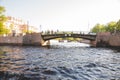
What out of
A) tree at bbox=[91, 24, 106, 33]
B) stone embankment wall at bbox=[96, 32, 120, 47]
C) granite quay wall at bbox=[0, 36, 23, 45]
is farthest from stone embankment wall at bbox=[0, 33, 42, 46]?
tree at bbox=[91, 24, 106, 33]

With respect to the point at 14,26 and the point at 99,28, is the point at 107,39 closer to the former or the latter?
the point at 99,28

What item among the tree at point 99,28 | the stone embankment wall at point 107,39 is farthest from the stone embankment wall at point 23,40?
the tree at point 99,28

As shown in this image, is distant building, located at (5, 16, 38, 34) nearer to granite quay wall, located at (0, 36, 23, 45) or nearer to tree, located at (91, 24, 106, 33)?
granite quay wall, located at (0, 36, 23, 45)

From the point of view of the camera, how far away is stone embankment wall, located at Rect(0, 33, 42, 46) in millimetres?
62906

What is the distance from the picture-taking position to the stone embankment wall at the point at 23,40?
6291 cm

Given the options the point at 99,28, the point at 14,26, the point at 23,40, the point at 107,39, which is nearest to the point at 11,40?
the point at 23,40

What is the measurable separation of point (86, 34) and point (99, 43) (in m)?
5.66

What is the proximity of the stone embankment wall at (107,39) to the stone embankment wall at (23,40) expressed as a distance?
847 inches

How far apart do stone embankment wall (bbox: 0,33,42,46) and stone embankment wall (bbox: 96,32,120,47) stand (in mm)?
21513

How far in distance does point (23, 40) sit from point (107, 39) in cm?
3048

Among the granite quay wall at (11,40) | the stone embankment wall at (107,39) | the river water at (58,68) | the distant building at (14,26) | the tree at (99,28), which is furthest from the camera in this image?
the tree at (99,28)

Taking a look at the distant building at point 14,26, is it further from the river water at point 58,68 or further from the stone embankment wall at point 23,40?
the river water at point 58,68

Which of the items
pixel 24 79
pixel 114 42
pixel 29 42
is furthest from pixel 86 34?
pixel 24 79

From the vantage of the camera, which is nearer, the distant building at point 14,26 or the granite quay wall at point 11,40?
the granite quay wall at point 11,40
